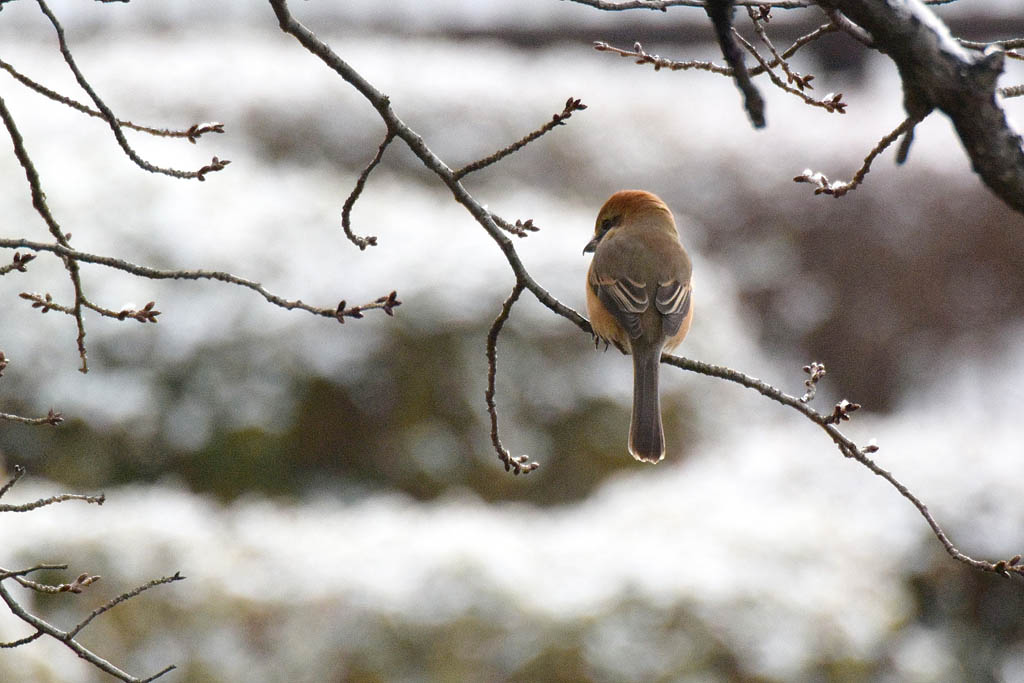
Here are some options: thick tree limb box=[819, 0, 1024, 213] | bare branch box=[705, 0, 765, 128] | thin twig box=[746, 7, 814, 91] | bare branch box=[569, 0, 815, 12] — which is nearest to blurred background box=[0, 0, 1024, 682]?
bare branch box=[569, 0, 815, 12]

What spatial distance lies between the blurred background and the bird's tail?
1.64m

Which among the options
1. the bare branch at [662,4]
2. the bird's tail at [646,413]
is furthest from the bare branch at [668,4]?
the bird's tail at [646,413]

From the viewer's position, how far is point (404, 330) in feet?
26.7

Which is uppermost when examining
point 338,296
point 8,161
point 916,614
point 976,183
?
point 8,161

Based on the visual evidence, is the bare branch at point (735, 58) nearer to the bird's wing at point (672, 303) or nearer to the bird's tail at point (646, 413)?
the bird's tail at point (646, 413)

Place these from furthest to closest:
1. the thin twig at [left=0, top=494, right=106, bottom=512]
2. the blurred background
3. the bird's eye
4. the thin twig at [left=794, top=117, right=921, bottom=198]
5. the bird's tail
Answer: the blurred background → the bird's eye → the bird's tail → the thin twig at [left=0, top=494, right=106, bottom=512] → the thin twig at [left=794, top=117, right=921, bottom=198]

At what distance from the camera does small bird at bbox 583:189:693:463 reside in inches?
172

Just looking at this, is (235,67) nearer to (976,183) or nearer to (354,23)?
(354,23)

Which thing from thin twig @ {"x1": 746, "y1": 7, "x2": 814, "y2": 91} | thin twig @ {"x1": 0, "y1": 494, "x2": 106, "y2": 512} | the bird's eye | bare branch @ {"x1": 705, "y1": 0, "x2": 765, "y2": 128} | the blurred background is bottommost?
the blurred background

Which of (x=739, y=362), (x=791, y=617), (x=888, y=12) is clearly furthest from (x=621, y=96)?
(x=888, y=12)

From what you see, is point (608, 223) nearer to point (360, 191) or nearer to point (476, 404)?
point (360, 191)

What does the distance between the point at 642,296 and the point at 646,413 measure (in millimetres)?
562

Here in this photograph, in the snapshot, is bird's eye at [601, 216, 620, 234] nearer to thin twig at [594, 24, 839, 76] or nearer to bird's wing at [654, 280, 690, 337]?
bird's wing at [654, 280, 690, 337]

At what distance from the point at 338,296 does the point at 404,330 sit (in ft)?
1.86
